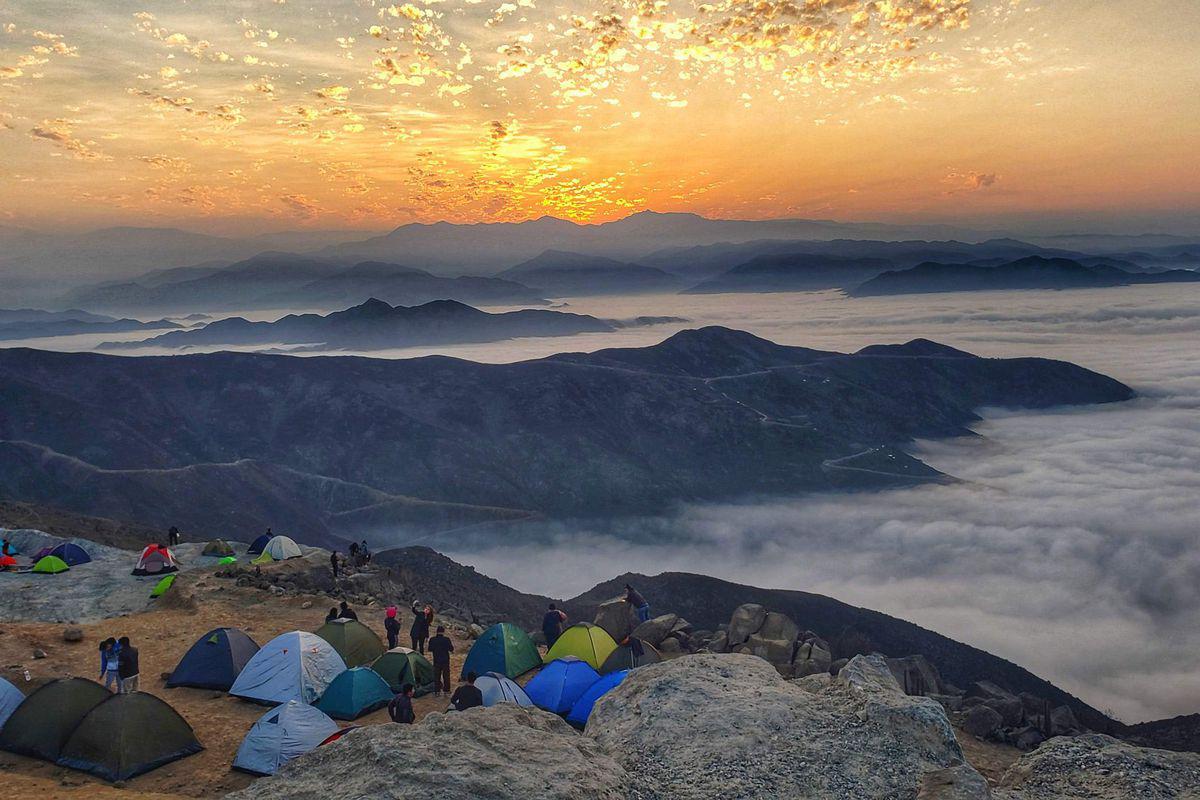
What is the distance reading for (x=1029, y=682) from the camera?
44156mm

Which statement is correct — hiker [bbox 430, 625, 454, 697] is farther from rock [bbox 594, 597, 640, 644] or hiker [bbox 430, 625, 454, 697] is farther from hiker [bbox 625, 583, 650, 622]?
rock [bbox 594, 597, 640, 644]

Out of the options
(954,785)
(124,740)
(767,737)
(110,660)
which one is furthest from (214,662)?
(954,785)

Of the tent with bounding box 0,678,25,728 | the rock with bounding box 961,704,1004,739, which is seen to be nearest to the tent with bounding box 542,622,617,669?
the rock with bounding box 961,704,1004,739

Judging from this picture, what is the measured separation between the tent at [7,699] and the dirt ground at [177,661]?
0.98 m

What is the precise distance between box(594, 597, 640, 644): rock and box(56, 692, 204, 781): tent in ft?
52.0

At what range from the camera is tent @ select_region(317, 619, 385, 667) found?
20245 millimetres

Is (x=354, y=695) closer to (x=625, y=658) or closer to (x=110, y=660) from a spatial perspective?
(x=110, y=660)

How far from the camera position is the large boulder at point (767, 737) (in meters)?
8.52

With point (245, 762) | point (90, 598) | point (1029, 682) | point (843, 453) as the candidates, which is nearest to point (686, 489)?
point (843, 453)

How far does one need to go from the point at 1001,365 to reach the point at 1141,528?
8125cm

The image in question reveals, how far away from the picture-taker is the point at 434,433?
117m

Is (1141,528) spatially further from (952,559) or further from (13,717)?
(13,717)

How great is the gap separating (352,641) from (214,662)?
3.56 m

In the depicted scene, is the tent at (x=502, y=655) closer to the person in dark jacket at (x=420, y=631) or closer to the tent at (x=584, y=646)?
the tent at (x=584, y=646)
